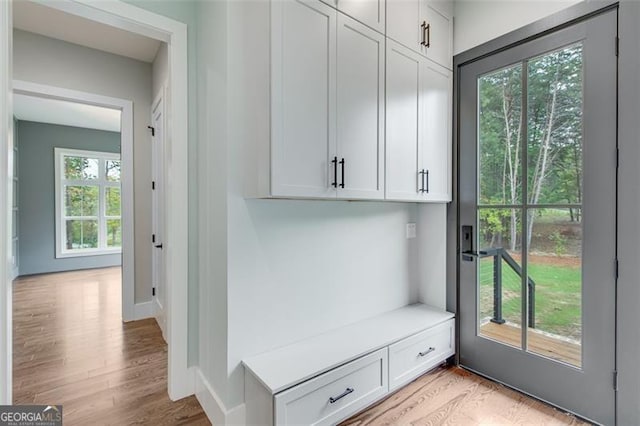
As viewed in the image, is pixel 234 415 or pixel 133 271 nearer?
pixel 234 415

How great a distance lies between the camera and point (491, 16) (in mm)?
2146

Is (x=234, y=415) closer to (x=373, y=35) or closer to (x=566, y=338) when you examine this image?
(x=566, y=338)

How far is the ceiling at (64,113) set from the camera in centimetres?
455

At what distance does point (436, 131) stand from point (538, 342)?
1.54m

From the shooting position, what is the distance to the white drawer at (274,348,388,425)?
4.87 feet

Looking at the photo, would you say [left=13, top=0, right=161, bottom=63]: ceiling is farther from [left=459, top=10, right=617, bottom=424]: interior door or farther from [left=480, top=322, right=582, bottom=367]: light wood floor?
[left=480, top=322, right=582, bottom=367]: light wood floor

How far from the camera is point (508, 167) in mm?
2082

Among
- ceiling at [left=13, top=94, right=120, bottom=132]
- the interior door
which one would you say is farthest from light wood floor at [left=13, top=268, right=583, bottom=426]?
ceiling at [left=13, top=94, right=120, bottom=132]

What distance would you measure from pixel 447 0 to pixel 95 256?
23.4 feet

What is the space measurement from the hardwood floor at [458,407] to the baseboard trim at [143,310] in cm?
260

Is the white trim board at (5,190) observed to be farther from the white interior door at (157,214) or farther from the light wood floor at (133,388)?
the white interior door at (157,214)

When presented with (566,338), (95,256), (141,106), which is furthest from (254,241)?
(95,256)

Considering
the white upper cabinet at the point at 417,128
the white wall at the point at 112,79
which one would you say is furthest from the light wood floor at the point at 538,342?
the white wall at the point at 112,79

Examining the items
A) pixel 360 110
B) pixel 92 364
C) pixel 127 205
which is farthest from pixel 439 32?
pixel 92 364
